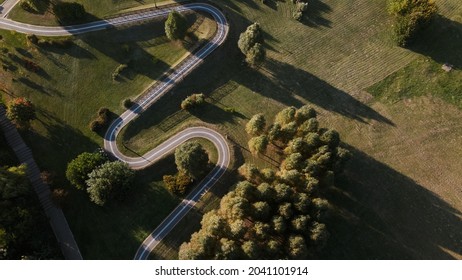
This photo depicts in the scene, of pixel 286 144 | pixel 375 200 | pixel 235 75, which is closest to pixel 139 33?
pixel 235 75

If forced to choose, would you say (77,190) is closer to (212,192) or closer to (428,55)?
(212,192)

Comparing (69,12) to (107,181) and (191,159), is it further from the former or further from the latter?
(191,159)

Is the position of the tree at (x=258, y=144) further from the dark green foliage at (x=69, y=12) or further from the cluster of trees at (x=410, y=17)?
the dark green foliage at (x=69, y=12)

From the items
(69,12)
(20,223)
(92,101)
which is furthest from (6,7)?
(20,223)

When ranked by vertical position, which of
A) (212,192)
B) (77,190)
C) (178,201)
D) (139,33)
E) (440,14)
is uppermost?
(440,14)

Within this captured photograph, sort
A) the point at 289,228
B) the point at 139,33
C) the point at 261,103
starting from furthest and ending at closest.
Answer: the point at 139,33 → the point at 261,103 → the point at 289,228

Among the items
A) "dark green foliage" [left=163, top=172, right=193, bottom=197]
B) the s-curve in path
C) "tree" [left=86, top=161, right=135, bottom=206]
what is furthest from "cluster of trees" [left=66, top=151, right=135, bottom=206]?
the s-curve in path
